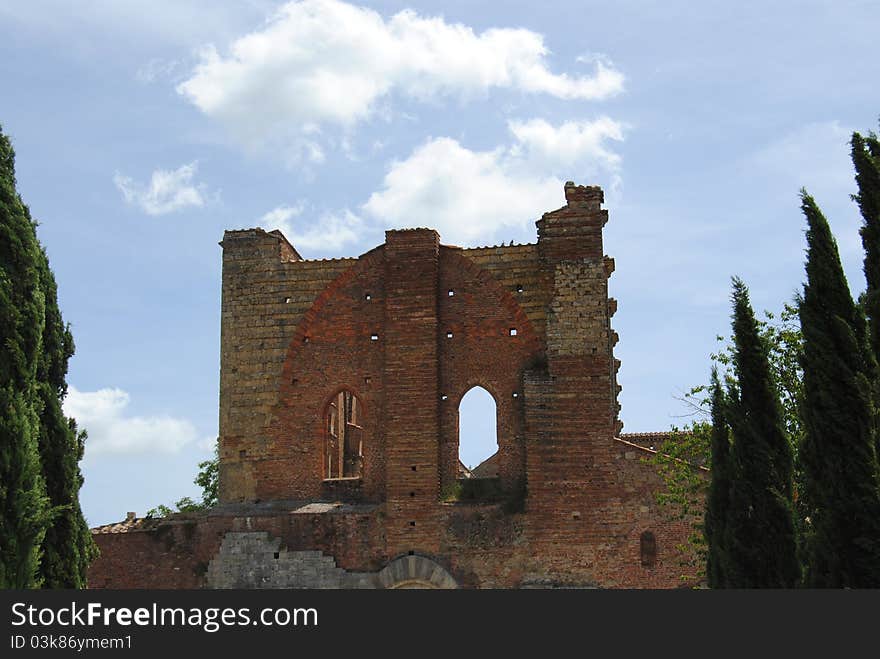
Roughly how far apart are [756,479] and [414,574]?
27.6 ft

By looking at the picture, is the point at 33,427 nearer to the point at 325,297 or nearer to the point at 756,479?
the point at 756,479

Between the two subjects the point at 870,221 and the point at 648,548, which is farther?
the point at 648,548

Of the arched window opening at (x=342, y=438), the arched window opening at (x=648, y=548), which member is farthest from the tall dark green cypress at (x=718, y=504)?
the arched window opening at (x=342, y=438)

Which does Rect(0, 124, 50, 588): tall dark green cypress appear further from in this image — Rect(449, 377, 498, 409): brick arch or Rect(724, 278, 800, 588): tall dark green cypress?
Rect(449, 377, 498, 409): brick arch

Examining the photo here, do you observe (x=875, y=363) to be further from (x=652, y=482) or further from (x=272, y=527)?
(x=272, y=527)

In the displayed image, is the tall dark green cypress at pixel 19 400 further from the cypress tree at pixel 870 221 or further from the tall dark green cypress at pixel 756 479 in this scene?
the cypress tree at pixel 870 221

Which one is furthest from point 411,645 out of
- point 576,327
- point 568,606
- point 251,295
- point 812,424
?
point 251,295

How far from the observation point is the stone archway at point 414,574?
69.5 ft

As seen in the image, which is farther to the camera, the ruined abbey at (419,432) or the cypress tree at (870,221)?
the ruined abbey at (419,432)

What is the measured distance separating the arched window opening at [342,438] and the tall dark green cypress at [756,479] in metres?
10.1

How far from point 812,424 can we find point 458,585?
33.1 ft

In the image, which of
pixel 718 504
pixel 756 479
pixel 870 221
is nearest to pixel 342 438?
pixel 718 504

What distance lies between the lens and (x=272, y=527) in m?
21.7

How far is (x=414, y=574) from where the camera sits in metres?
21.3
